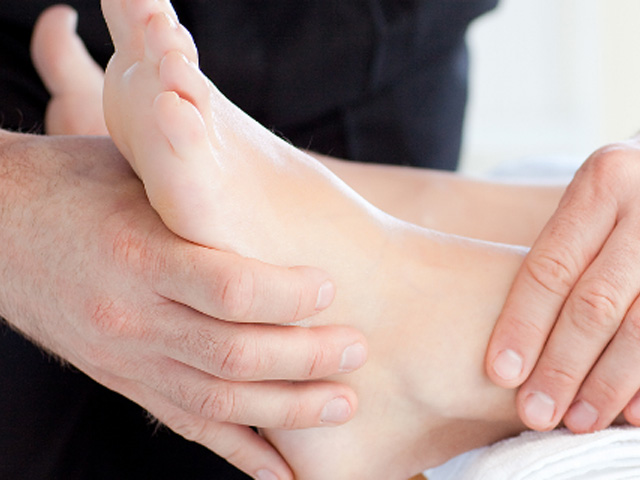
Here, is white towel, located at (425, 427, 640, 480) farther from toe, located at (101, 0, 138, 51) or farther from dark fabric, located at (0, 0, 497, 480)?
dark fabric, located at (0, 0, 497, 480)

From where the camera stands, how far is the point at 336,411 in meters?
0.66

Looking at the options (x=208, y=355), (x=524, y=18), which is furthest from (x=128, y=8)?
(x=524, y=18)

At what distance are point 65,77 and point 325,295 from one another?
0.64 meters

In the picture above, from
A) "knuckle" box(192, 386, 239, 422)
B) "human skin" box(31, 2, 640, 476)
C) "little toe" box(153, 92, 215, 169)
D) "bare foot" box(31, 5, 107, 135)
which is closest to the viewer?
"little toe" box(153, 92, 215, 169)

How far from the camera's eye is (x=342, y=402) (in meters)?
0.66

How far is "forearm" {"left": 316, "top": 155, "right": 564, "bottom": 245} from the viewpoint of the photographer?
0.90 m

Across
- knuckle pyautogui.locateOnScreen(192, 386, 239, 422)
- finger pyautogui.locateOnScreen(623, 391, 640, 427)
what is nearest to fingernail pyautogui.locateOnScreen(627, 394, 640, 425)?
finger pyautogui.locateOnScreen(623, 391, 640, 427)

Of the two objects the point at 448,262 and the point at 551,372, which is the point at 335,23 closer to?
the point at 448,262

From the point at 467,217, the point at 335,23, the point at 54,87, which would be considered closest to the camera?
the point at 467,217

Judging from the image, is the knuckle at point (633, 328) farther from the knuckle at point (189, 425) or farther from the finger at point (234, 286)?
the knuckle at point (189, 425)

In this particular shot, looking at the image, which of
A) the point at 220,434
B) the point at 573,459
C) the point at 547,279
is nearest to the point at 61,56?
the point at 220,434

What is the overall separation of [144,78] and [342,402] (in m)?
0.34

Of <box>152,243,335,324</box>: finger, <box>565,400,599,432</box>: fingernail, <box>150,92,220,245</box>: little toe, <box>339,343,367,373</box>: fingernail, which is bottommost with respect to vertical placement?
<box>565,400,599,432</box>: fingernail

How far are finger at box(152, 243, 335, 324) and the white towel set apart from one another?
24cm
